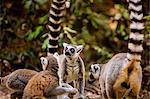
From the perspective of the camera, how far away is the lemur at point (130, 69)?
297 inches

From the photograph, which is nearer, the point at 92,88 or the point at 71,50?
the point at 71,50

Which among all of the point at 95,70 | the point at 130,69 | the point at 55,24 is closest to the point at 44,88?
the point at 130,69

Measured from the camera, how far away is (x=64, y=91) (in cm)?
752

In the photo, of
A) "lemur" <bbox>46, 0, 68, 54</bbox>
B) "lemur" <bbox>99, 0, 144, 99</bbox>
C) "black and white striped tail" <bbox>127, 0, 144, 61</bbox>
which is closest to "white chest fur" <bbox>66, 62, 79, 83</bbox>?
"lemur" <bbox>46, 0, 68, 54</bbox>

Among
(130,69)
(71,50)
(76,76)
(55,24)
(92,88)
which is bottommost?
(92,88)

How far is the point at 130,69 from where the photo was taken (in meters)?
7.56

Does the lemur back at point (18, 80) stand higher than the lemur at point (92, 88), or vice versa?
the lemur back at point (18, 80)

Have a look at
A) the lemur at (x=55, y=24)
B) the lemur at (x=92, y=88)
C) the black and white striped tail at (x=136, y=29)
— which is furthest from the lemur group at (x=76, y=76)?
the lemur at (x=55, y=24)

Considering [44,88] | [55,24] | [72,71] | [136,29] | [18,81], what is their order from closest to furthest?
[44,88], [136,29], [18,81], [72,71], [55,24]

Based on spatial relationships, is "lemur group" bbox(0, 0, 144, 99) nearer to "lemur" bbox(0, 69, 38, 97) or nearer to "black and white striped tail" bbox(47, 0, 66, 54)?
"lemur" bbox(0, 69, 38, 97)

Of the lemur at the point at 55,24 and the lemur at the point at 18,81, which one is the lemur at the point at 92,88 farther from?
the lemur at the point at 18,81

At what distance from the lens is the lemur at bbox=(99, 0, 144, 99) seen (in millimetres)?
7547

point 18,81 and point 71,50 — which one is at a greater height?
point 71,50

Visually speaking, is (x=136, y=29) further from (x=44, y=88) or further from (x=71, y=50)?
(x=44, y=88)
